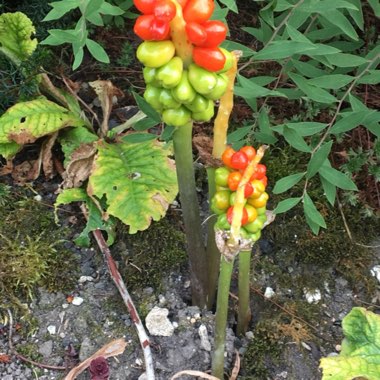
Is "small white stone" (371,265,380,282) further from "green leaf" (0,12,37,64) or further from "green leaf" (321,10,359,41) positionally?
"green leaf" (0,12,37,64)

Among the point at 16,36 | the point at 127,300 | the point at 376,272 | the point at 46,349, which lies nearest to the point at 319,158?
the point at 376,272

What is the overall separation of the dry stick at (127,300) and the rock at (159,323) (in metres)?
0.04

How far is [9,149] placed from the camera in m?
2.38

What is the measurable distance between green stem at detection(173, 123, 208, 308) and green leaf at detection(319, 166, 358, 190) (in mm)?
412

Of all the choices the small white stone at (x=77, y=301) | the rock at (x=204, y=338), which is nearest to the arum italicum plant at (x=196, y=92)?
the rock at (x=204, y=338)

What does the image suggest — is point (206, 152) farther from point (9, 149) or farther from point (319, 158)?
point (9, 149)

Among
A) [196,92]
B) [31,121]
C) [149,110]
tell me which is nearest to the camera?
[196,92]

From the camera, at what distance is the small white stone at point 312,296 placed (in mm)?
2238

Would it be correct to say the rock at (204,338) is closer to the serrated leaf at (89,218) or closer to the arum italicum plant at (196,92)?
the arum italicum plant at (196,92)

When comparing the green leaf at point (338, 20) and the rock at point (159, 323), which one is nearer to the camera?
the green leaf at point (338, 20)

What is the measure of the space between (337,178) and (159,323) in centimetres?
74

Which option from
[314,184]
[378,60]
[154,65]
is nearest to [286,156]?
[314,184]

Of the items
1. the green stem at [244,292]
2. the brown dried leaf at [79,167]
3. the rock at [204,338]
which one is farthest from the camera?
the brown dried leaf at [79,167]

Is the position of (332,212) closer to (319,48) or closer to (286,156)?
(286,156)
